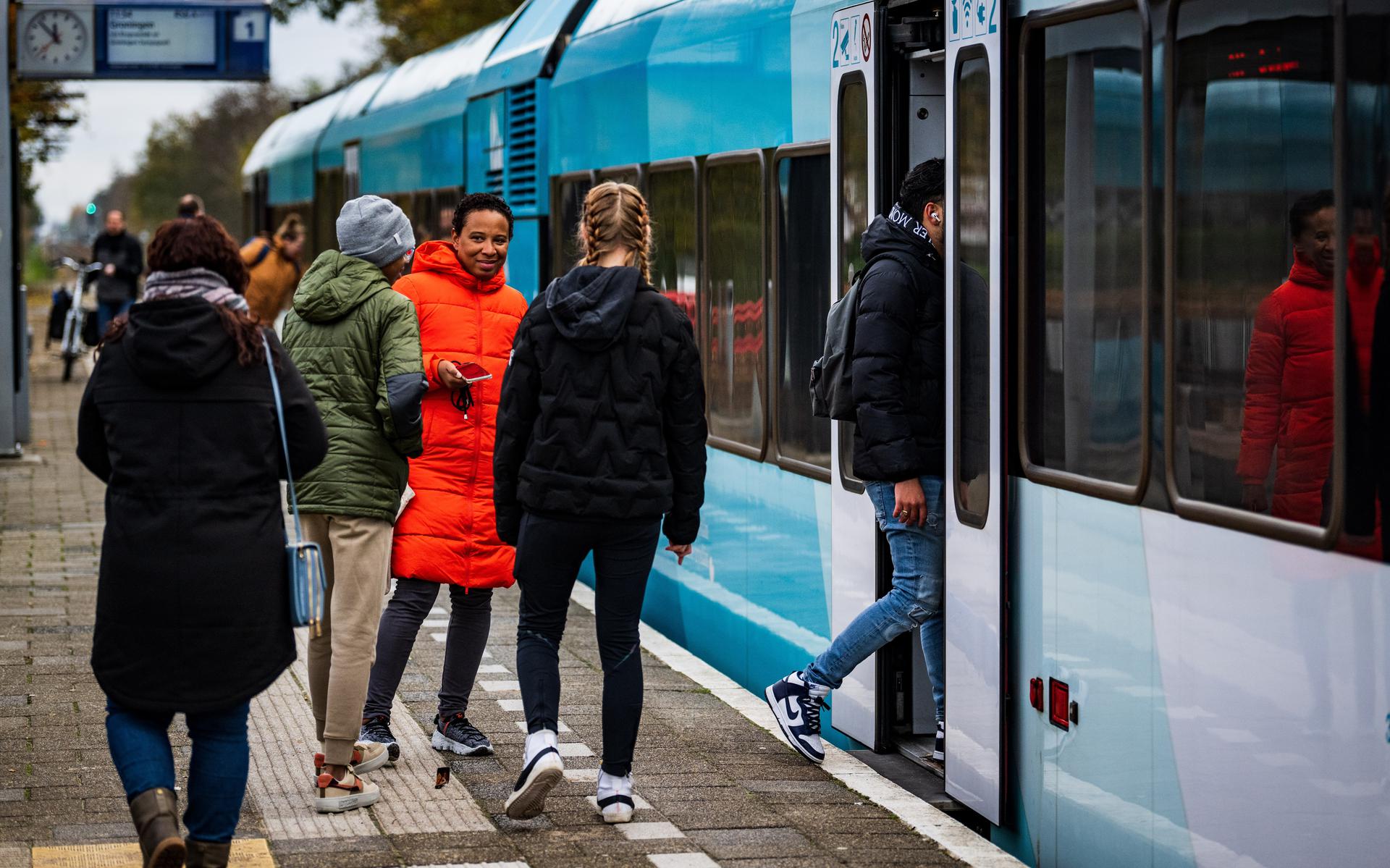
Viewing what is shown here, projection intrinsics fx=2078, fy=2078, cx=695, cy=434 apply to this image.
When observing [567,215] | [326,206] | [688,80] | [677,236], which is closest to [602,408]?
[688,80]

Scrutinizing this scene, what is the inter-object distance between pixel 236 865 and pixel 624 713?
111 centimetres

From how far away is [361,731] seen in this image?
637cm

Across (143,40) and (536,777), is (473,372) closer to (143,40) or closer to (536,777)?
(536,777)

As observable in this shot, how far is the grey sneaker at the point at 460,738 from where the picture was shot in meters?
6.52

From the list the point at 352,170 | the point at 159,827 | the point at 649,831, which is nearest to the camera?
the point at 159,827

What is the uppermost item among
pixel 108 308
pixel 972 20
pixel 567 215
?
pixel 972 20

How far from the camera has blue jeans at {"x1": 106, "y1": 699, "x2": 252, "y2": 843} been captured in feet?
15.4

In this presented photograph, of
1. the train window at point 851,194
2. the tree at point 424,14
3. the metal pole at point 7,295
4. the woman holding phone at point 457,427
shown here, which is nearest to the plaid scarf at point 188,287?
the woman holding phone at point 457,427

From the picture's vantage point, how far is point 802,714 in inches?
252

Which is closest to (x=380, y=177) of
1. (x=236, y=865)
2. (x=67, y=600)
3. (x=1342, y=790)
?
(x=67, y=600)

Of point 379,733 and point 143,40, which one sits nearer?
point 379,733

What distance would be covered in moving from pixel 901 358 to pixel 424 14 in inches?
1581

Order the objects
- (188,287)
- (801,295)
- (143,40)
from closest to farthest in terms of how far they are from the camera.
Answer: (188,287), (801,295), (143,40)

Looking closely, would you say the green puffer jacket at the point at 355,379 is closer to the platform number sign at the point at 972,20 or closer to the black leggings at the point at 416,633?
the black leggings at the point at 416,633
